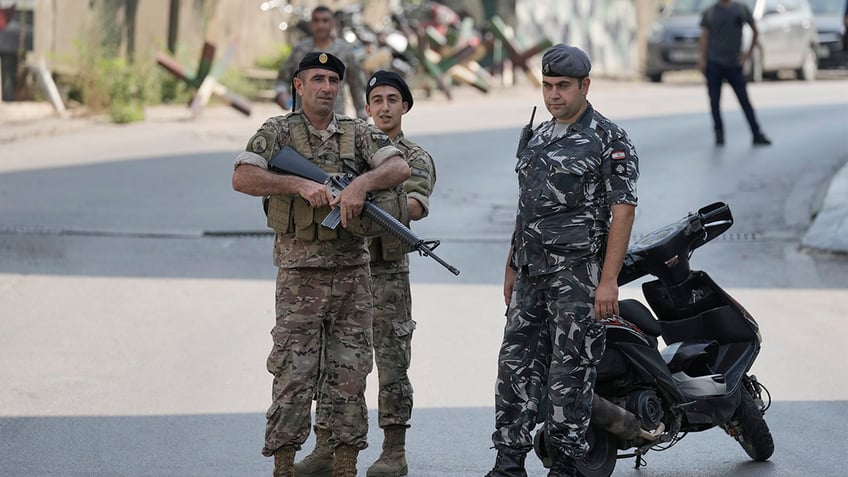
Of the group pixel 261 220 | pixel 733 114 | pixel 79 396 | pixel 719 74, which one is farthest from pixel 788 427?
pixel 733 114

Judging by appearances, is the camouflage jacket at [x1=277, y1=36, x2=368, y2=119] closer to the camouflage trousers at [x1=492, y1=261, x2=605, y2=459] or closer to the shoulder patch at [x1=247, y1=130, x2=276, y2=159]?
the shoulder patch at [x1=247, y1=130, x2=276, y2=159]

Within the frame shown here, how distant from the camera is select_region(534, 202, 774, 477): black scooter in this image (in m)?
5.69

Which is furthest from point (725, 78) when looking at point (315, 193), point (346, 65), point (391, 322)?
point (315, 193)

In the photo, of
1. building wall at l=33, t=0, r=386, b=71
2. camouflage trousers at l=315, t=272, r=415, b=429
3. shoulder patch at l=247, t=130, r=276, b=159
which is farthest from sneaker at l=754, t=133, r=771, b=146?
shoulder patch at l=247, t=130, r=276, b=159

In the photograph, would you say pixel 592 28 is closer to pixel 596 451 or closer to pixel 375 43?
pixel 375 43

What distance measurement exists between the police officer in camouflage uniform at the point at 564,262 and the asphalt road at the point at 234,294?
575mm

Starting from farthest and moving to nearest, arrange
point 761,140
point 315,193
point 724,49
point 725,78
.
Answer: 1. point 761,140
2. point 725,78
3. point 724,49
4. point 315,193

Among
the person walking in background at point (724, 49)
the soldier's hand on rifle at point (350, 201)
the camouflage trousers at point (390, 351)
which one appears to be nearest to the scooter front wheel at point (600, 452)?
the camouflage trousers at point (390, 351)

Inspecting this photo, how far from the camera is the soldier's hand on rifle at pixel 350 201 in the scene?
542cm

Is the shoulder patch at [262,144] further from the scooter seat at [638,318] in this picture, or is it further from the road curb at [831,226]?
the road curb at [831,226]

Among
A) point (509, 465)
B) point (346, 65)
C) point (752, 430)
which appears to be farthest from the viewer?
point (346, 65)

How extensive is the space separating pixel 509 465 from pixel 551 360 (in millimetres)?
456

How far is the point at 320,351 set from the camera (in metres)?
5.68

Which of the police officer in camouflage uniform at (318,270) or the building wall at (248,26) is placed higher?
the police officer in camouflage uniform at (318,270)
